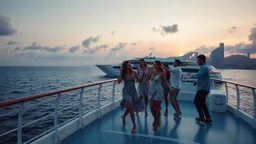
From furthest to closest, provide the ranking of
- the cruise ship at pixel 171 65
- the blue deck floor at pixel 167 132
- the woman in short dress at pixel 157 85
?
the cruise ship at pixel 171 65, the woman in short dress at pixel 157 85, the blue deck floor at pixel 167 132

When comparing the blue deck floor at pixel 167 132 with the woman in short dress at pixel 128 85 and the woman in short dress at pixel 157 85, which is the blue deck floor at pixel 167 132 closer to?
the woman in short dress at pixel 128 85

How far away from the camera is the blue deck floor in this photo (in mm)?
3137

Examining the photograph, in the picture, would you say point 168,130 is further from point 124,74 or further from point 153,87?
point 124,74

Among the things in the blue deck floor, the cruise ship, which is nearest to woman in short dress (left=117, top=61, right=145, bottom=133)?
the blue deck floor

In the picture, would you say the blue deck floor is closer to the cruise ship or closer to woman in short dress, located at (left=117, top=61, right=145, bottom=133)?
woman in short dress, located at (left=117, top=61, right=145, bottom=133)

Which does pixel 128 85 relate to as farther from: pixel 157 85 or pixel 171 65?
pixel 171 65

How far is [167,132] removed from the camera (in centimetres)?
354

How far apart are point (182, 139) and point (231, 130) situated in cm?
133

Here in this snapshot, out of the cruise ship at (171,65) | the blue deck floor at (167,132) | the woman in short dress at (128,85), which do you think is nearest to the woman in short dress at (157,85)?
the woman in short dress at (128,85)

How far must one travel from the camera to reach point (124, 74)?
3.53 m

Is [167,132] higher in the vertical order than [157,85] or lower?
lower

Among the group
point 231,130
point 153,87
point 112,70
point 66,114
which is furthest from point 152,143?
point 112,70

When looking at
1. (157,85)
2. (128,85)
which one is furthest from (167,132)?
(128,85)

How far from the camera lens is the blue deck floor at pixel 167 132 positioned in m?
3.14
